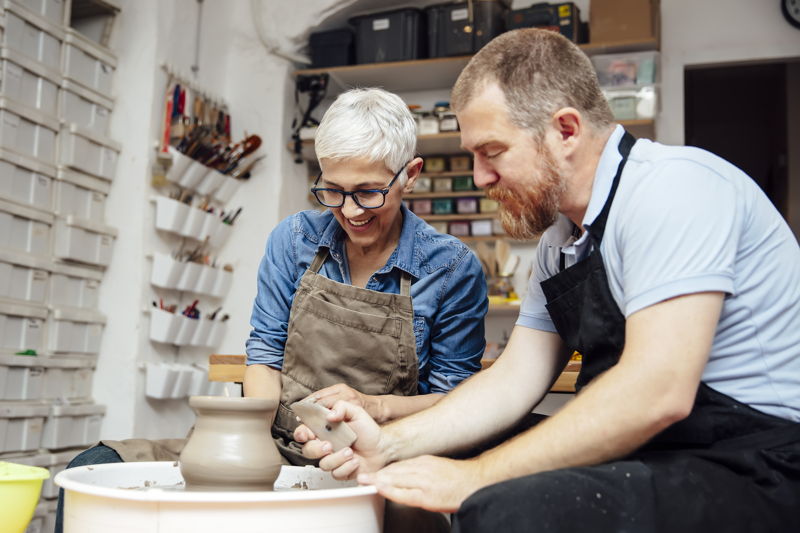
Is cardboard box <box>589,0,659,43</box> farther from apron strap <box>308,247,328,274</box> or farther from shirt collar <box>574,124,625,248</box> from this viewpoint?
shirt collar <box>574,124,625,248</box>

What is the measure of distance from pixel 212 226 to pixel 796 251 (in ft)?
12.0

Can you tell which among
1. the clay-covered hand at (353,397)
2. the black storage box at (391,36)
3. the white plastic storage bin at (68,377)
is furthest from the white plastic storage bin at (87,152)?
the clay-covered hand at (353,397)

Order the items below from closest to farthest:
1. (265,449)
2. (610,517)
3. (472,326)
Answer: (610,517) < (265,449) < (472,326)

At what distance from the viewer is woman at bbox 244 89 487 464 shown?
1.95 m

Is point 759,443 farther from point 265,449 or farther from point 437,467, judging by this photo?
point 265,449

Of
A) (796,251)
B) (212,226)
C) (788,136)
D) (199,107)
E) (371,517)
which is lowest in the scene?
(371,517)

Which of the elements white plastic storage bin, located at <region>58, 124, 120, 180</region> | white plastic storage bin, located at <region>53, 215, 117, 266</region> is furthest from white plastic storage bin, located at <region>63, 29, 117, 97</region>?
white plastic storage bin, located at <region>53, 215, 117, 266</region>

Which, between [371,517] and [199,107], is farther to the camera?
[199,107]

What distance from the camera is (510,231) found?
1672mm

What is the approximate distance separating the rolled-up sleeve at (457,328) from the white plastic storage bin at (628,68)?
2.73 m

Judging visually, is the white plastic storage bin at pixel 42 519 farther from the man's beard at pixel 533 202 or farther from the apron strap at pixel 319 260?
the man's beard at pixel 533 202

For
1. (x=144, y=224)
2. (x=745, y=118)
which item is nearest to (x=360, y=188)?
(x=144, y=224)

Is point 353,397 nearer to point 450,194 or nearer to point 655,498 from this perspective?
point 655,498

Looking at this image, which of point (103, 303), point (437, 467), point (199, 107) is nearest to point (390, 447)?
point (437, 467)
